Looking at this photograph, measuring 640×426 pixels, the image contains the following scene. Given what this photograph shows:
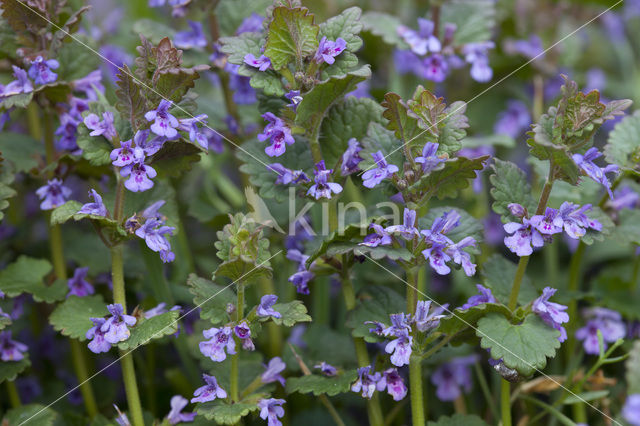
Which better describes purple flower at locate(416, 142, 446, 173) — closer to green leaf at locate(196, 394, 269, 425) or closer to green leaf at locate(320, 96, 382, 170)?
A: green leaf at locate(320, 96, 382, 170)

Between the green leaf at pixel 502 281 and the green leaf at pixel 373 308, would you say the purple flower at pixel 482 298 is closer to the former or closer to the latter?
the green leaf at pixel 502 281

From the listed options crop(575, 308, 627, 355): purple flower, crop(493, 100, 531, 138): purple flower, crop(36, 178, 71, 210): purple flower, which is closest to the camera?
crop(36, 178, 71, 210): purple flower

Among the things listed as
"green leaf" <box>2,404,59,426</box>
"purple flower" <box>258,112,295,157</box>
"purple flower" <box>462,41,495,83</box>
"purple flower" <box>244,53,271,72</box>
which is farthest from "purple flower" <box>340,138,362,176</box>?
"green leaf" <box>2,404,59,426</box>

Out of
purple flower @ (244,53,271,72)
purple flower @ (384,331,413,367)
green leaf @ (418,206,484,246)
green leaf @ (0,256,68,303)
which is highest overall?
purple flower @ (244,53,271,72)

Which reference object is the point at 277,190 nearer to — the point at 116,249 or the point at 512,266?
the point at 116,249

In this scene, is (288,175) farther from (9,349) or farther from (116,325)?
(9,349)

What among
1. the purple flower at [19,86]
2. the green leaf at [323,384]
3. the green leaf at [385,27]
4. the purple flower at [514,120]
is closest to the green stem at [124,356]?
the green leaf at [323,384]

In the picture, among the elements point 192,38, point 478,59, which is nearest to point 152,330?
point 192,38
